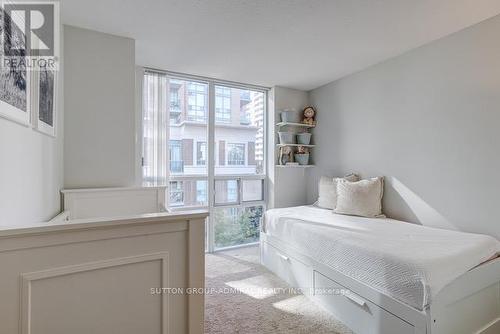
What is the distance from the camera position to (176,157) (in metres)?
3.36

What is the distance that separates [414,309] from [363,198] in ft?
4.77

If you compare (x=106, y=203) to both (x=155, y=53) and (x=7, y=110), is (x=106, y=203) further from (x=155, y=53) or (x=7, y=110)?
(x=155, y=53)

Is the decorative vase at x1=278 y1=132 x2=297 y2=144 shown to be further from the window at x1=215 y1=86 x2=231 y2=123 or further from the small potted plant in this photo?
the window at x1=215 y1=86 x2=231 y2=123

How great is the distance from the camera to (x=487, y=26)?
2047mm

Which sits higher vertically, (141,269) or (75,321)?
(141,269)

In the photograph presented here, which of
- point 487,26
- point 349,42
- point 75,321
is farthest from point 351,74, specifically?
point 75,321

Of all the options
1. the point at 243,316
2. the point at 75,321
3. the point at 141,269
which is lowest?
the point at 243,316

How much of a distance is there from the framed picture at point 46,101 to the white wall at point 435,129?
306 centimetres

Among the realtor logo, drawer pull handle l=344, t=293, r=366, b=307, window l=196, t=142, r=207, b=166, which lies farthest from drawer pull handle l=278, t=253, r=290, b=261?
the realtor logo

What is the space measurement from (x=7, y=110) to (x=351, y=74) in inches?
130

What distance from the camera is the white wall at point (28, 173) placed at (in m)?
1.15

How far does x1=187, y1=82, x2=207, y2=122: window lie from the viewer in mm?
3467

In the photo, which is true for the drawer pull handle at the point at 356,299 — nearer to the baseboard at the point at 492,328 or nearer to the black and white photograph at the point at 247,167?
the black and white photograph at the point at 247,167

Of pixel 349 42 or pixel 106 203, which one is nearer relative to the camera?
pixel 106 203
